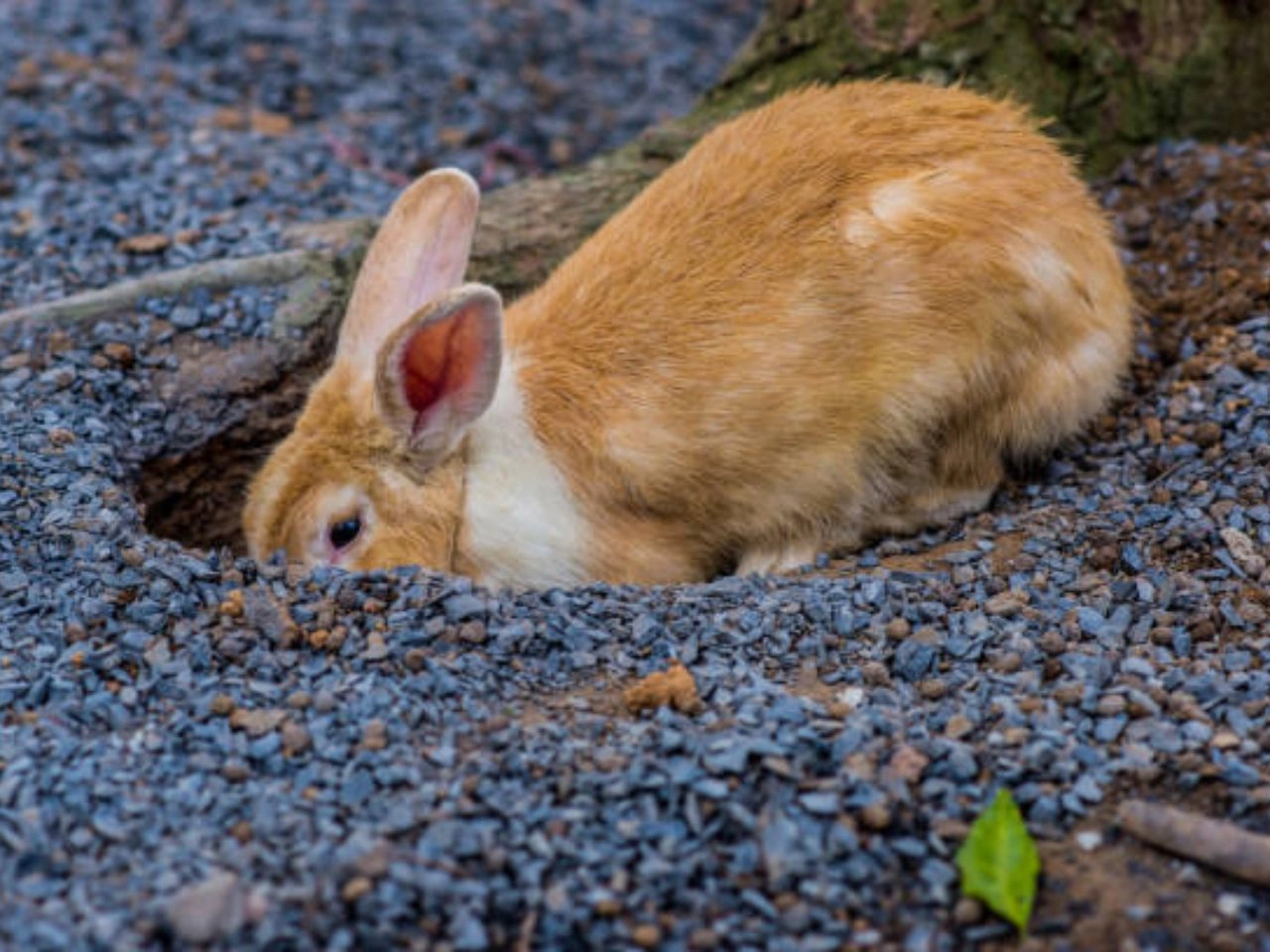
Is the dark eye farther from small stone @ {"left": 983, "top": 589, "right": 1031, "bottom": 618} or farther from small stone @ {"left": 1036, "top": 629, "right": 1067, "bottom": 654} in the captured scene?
small stone @ {"left": 1036, "top": 629, "right": 1067, "bottom": 654}

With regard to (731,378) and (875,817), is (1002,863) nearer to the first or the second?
(875,817)

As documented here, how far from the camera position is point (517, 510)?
540 centimetres

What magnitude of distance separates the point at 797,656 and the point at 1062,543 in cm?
109

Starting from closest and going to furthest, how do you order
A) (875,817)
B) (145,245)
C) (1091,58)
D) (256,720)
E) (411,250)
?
(875,817) < (256,720) < (411,250) < (1091,58) < (145,245)

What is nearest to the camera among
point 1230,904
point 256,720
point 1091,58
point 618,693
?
point 1230,904

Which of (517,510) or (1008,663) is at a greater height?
(1008,663)

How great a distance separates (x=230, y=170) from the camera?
24.6 ft

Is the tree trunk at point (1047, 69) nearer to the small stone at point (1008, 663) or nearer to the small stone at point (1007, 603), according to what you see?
the small stone at point (1007, 603)

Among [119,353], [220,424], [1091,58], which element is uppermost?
[1091,58]

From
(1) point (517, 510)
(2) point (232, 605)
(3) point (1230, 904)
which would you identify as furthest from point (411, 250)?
(3) point (1230, 904)

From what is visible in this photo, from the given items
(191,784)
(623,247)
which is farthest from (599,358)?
(191,784)

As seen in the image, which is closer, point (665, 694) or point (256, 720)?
point (256, 720)

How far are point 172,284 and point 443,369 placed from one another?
1708mm

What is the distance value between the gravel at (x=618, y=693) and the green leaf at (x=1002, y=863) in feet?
0.17
